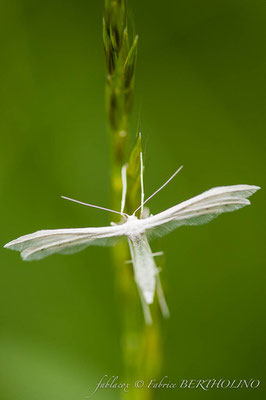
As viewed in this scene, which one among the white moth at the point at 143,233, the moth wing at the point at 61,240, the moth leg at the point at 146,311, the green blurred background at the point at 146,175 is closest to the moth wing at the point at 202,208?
the white moth at the point at 143,233

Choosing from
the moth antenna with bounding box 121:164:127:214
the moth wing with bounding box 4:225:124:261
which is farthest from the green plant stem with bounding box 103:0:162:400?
the moth wing with bounding box 4:225:124:261

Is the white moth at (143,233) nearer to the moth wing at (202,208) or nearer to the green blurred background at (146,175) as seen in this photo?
the moth wing at (202,208)

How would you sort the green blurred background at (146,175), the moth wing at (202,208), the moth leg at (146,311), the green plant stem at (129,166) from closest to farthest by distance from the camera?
the green plant stem at (129,166)
the moth leg at (146,311)
the moth wing at (202,208)
the green blurred background at (146,175)

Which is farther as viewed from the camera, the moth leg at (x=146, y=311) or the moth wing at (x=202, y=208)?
the moth wing at (x=202, y=208)

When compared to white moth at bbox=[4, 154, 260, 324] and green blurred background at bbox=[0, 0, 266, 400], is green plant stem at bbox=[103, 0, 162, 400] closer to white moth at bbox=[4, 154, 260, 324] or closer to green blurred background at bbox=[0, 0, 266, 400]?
white moth at bbox=[4, 154, 260, 324]

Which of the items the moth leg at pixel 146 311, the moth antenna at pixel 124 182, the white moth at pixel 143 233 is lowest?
the moth leg at pixel 146 311
